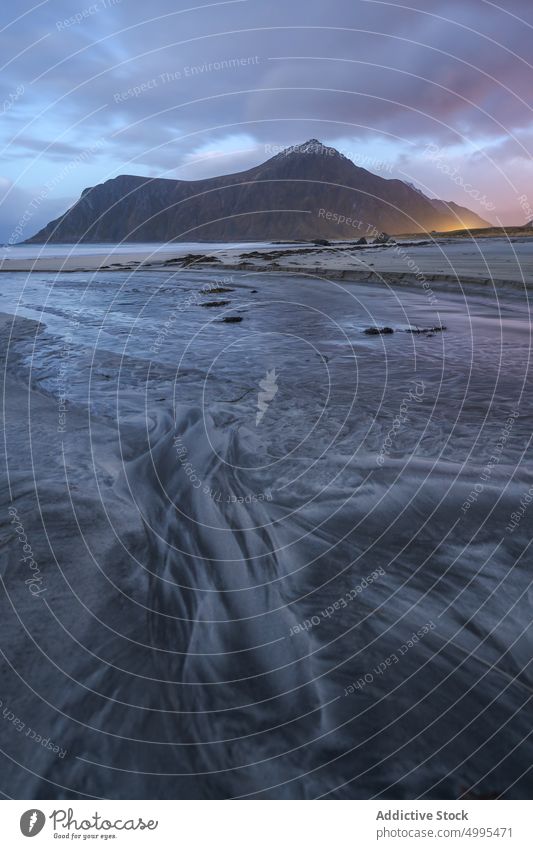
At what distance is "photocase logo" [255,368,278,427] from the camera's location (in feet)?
21.2

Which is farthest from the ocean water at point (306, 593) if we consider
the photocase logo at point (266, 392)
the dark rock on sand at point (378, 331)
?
the dark rock on sand at point (378, 331)

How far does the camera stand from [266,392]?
722 cm

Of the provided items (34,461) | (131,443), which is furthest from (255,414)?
(34,461)

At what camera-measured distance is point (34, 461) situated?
16.6 feet

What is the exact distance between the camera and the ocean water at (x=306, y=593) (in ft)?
8.05

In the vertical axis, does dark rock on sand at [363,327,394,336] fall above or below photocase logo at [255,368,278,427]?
above

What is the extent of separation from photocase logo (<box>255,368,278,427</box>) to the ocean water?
0.05 m

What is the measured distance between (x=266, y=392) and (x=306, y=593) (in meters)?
4.18
